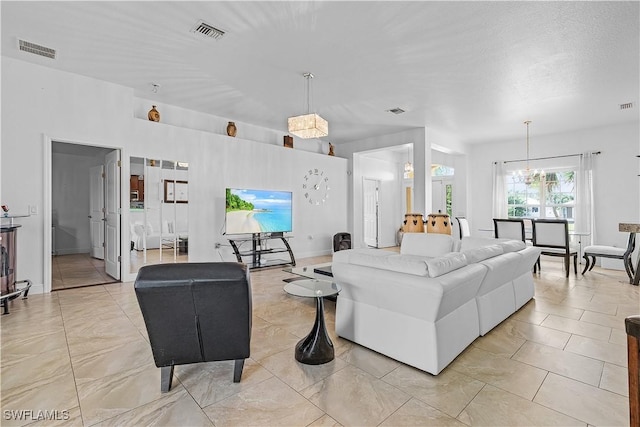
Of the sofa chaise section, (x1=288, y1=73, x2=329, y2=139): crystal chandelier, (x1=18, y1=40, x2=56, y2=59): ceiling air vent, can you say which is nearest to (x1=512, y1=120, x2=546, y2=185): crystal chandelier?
(x1=288, y1=73, x2=329, y2=139): crystal chandelier

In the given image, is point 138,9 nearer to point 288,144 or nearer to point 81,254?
point 288,144

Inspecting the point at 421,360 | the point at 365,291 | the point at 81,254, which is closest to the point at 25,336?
the point at 365,291

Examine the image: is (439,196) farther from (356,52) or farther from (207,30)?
(207,30)

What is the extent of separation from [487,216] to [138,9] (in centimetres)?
821

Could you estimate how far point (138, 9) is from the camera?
9.25 feet

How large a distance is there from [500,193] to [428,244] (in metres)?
4.93

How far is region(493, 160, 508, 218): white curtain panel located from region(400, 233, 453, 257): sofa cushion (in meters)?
4.67

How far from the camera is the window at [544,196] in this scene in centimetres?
703

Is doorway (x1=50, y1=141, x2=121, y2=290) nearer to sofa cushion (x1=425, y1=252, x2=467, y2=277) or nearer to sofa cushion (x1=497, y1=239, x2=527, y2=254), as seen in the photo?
sofa cushion (x1=425, y1=252, x2=467, y2=277)

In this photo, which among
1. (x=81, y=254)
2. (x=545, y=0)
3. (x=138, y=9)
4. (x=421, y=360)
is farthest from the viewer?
(x=81, y=254)

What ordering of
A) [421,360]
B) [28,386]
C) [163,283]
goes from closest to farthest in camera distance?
[163,283], [28,386], [421,360]

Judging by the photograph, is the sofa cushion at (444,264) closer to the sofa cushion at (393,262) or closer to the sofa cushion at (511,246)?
the sofa cushion at (393,262)

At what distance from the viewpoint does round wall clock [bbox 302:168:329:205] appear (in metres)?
7.31

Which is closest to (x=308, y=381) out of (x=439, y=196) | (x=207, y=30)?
(x=207, y=30)
